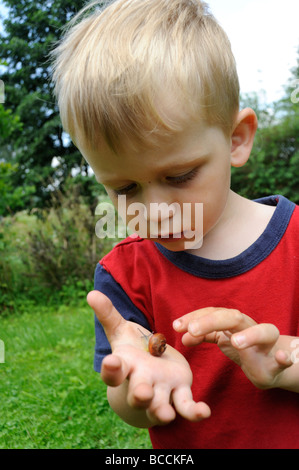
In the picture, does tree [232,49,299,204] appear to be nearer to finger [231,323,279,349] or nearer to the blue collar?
the blue collar

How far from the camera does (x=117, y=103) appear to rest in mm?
1052

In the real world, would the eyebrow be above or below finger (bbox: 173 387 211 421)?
above

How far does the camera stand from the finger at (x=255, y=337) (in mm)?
939

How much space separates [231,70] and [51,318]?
11.8 feet

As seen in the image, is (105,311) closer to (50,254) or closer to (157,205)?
(157,205)

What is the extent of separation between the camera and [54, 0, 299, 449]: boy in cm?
104

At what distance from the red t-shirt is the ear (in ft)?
0.66

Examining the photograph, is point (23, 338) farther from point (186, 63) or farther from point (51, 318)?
point (186, 63)

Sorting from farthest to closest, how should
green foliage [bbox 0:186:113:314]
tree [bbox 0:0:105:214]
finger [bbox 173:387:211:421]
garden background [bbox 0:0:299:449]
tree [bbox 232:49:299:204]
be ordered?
tree [bbox 0:0:105:214] → tree [bbox 232:49:299:204] → green foliage [bbox 0:186:113:314] → garden background [bbox 0:0:299:449] → finger [bbox 173:387:211:421]

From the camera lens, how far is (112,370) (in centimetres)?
86

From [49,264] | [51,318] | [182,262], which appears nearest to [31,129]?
[49,264]

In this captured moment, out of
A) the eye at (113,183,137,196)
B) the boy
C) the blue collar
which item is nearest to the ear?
the boy

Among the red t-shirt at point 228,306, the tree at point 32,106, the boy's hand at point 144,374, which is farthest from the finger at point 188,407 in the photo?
the tree at point 32,106

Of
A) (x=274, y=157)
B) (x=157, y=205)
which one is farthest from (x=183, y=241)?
(x=274, y=157)
